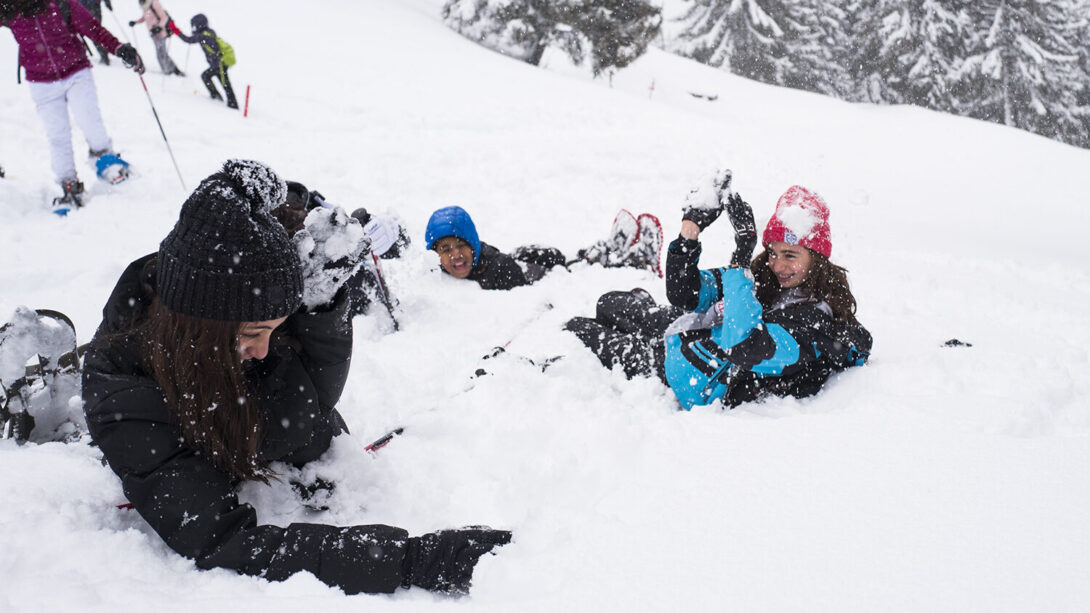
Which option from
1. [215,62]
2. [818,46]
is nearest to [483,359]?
[215,62]

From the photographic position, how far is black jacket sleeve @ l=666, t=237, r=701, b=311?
11.3 feet

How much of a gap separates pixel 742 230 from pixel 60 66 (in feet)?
20.8

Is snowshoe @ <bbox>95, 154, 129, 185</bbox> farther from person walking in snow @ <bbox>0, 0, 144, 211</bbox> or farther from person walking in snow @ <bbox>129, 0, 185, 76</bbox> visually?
person walking in snow @ <bbox>129, 0, 185, 76</bbox>

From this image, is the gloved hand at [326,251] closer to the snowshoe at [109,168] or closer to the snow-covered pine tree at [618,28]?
the snowshoe at [109,168]

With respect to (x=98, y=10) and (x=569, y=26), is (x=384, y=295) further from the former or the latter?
(x=569, y=26)

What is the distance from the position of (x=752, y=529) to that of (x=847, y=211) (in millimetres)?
7568

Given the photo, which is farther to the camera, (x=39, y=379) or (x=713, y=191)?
(x=713, y=191)

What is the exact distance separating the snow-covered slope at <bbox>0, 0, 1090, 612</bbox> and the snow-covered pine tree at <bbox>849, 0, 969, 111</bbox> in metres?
17.6

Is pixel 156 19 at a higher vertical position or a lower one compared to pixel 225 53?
higher

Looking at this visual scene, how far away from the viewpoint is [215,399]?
182cm

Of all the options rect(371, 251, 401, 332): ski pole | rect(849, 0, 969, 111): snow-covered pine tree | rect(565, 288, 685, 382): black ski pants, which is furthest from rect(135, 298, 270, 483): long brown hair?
rect(849, 0, 969, 111): snow-covered pine tree

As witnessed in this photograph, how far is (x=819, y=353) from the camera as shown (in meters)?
2.98

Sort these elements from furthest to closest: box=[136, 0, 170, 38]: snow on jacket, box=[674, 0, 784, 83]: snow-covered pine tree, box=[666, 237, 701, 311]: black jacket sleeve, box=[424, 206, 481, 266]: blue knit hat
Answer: box=[674, 0, 784, 83]: snow-covered pine tree, box=[136, 0, 170, 38]: snow on jacket, box=[424, 206, 481, 266]: blue knit hat, box=[666, 237, 701, 311]: black jacket sleeve

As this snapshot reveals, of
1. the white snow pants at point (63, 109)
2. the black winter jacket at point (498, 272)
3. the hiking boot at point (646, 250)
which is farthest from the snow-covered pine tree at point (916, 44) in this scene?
the white snow pants at point (63, 109)
